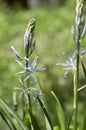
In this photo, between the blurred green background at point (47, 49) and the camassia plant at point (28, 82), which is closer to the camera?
the camassia plant at point (28, 82)

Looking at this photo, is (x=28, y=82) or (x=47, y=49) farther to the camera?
(x=47, y=49)

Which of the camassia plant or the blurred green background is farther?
the blurred green background

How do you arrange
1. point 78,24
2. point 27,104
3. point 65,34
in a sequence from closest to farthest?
1. point 78,24
2. point 27,104
3. point 65,34

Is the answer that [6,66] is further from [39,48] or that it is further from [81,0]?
[81,0]

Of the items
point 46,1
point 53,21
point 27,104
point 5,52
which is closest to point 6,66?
point 5,52

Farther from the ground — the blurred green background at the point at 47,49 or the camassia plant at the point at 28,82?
the camassia plant at the point at 28,82

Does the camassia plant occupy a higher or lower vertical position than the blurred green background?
higher

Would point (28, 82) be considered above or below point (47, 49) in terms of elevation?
above

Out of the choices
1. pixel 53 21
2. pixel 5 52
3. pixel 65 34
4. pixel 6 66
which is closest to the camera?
pixel 6 66
